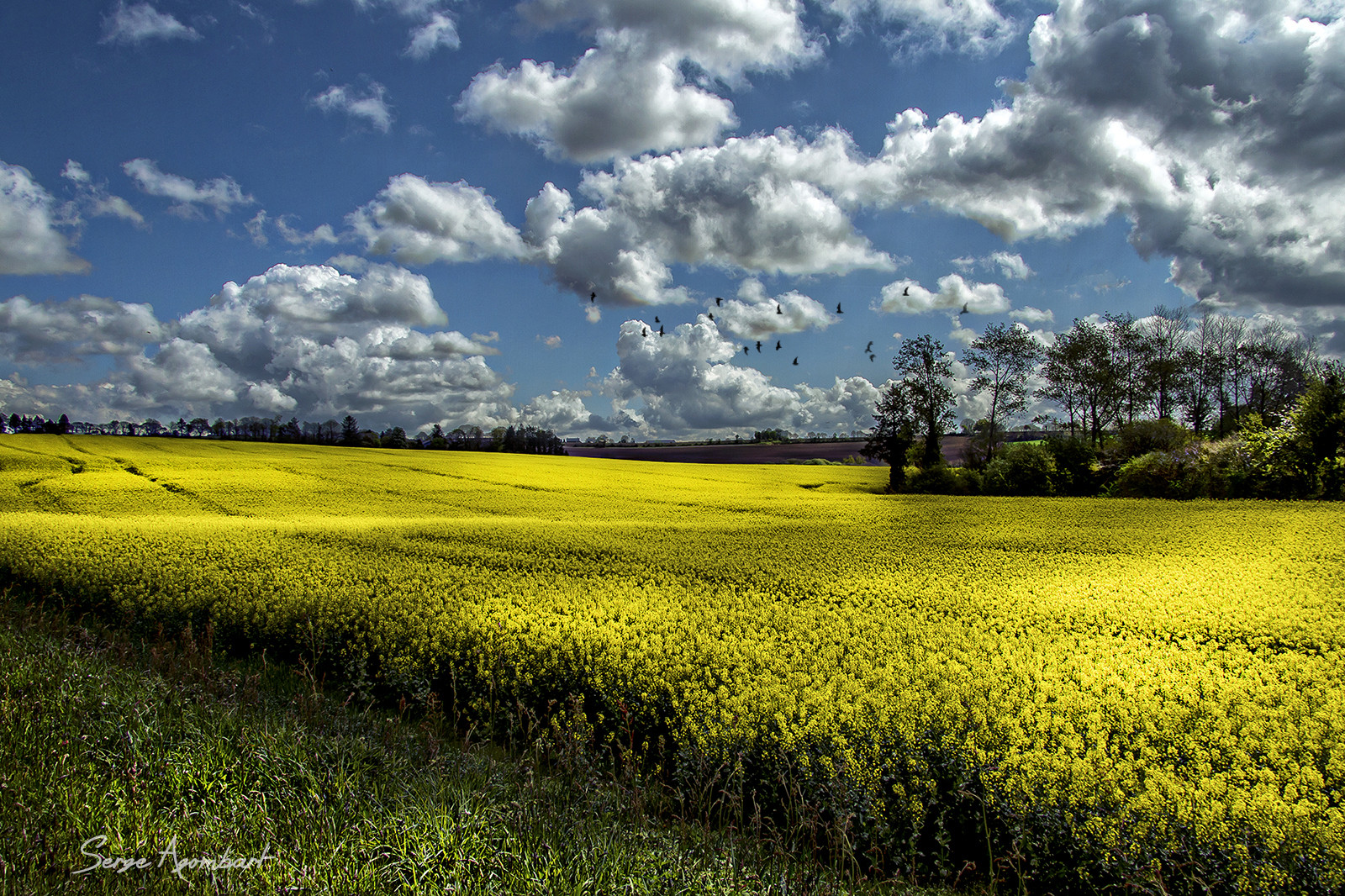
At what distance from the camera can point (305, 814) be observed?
12.0 feet

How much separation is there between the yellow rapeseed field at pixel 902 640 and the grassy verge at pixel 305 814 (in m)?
0.78

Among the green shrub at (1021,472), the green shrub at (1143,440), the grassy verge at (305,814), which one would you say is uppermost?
the green shrub at (1143,440)

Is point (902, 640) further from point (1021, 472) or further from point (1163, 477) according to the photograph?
point (1021, 472)

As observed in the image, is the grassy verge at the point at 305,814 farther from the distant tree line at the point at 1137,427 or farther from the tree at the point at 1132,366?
the tree at the point at 1132,366

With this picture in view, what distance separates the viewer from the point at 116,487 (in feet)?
71.6

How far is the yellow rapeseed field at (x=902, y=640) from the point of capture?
384 cm

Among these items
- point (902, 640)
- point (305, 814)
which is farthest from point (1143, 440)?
point (305, 814)

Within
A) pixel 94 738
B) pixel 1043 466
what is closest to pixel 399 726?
pixel 94 738

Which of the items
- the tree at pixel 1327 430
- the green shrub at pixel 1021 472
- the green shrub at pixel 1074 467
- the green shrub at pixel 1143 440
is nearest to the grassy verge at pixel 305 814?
the tree at pixel 1327 430

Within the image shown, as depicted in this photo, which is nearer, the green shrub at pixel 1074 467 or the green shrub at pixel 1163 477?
the green shrub at pixel 1163 477

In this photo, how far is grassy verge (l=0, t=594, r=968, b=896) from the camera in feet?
10.3

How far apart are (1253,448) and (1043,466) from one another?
311 inches

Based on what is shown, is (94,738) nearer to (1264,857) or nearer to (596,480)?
(1264,857)

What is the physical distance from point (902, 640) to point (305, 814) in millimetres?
5460
